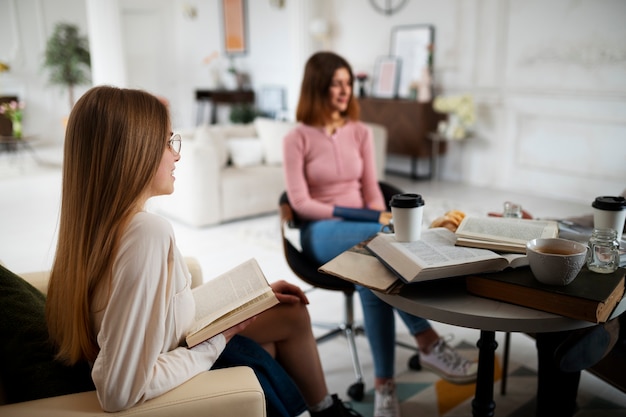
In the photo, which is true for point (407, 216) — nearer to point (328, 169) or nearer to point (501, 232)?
point (501, 232)

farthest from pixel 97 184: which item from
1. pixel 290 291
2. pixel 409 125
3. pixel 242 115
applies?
pixel 242 115

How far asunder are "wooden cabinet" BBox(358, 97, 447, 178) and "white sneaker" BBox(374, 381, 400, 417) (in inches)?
160

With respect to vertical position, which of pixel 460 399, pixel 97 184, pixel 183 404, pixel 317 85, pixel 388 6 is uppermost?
pixel 388 6

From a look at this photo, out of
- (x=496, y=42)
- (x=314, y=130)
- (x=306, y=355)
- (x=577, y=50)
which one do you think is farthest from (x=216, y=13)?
(x=306, y=355)

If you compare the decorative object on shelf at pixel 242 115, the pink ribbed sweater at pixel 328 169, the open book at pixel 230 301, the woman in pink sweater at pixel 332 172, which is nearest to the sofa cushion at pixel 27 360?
the open book at pixel 230 301

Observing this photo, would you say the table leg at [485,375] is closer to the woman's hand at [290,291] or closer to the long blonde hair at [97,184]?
the woman's hand at [290,291]

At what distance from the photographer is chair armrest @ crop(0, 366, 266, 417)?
3.28 ft

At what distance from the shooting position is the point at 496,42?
521 centimetres

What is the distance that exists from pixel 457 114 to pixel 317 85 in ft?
11.0

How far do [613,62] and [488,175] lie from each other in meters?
1.52

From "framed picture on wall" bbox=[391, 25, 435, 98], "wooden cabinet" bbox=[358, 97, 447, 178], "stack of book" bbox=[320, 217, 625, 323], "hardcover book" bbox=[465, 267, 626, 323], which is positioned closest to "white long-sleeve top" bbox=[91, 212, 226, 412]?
"stack of book" bbox=[320, 217, 625, 323]

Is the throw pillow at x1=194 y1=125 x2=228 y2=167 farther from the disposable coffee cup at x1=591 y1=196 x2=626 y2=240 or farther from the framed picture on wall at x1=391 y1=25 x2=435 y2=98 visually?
the disposable coffee cup at x1=591 y1=196 x2=626 y2=240

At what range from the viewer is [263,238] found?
394 cm

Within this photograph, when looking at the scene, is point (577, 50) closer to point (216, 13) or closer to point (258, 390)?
point (258, 390)
